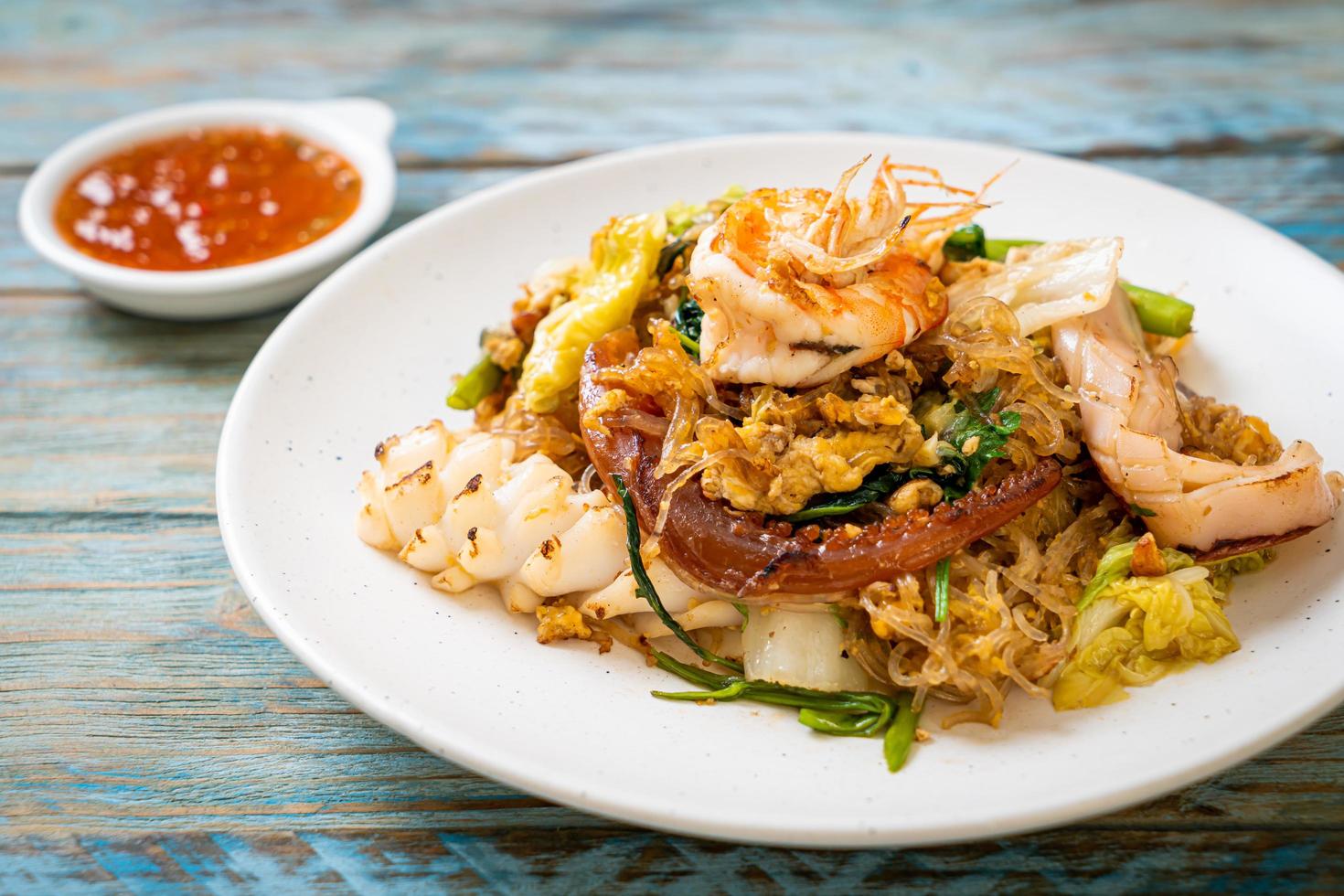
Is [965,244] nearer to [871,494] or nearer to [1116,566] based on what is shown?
[871,494]

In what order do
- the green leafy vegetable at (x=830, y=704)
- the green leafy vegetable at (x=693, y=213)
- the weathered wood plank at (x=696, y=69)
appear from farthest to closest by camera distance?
the weathered wood plank at (x=696, y=69) < the green leafy vegetable at (x=693, y=213) < the green leafy vegetable at (x=830, y=704)

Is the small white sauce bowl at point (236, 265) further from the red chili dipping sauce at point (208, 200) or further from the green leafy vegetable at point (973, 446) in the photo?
the green leafy vegetable at point (973, 446)

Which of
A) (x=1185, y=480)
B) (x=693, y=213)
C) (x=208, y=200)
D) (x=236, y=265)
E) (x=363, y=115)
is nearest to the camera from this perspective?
(x=1185, y=480)

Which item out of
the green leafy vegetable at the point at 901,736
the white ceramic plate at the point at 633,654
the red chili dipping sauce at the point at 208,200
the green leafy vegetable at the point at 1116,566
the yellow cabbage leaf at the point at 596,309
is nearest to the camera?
the white ceramic plate at the point at 633,654

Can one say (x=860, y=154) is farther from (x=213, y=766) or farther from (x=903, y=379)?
(x=213, y=766)

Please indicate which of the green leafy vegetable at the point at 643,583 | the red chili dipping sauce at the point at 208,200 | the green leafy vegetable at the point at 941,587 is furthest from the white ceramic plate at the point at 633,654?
the red chili dipping sauce at the point at 208,200

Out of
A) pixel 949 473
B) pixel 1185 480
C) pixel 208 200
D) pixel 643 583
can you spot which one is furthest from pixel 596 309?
pixel 208 200

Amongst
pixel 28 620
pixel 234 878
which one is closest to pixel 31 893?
→ pixel 234 878
